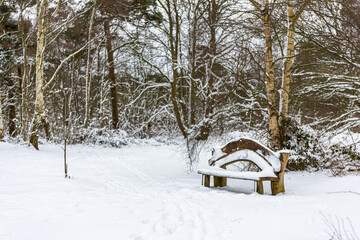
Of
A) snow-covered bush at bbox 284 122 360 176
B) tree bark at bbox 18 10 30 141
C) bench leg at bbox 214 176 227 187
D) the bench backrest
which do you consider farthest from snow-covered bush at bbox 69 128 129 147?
snow-covered bush at bbox 284 122 360 176

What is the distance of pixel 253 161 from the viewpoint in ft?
19.2

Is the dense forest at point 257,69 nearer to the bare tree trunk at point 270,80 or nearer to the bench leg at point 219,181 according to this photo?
the bare tree trunk at point 270,80

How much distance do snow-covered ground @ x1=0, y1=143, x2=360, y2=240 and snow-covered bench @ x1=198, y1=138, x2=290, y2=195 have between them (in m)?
0.31

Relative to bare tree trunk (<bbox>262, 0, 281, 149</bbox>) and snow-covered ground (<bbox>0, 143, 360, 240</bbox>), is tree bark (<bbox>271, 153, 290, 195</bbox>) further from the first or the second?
bare tree trunk (<bbox>262, 0, 281, 149</bbox>)

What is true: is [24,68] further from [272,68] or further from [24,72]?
[272,68]

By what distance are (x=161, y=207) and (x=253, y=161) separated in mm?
2244

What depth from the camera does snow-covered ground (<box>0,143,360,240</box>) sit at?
3.36 meters

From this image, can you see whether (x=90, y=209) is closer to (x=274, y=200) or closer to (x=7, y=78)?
(x=274, y=200)

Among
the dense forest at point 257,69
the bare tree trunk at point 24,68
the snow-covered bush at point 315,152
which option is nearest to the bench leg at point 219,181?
the dense forest at point 257,69

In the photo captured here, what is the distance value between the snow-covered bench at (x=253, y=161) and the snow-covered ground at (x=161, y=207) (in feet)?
1.01

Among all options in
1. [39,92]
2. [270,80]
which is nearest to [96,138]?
[39,92]

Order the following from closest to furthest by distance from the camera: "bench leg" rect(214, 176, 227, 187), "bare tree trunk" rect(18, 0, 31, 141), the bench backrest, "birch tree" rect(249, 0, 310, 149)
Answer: the bench backrest
"bench leg" rect(214, 176, 227, 187)
"birch tree" rect(249, 0, 310, 149)
"bare tree trunk" rect(18, 0, 31, 141)

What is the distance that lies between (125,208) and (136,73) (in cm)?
1949

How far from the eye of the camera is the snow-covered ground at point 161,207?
3.36m
